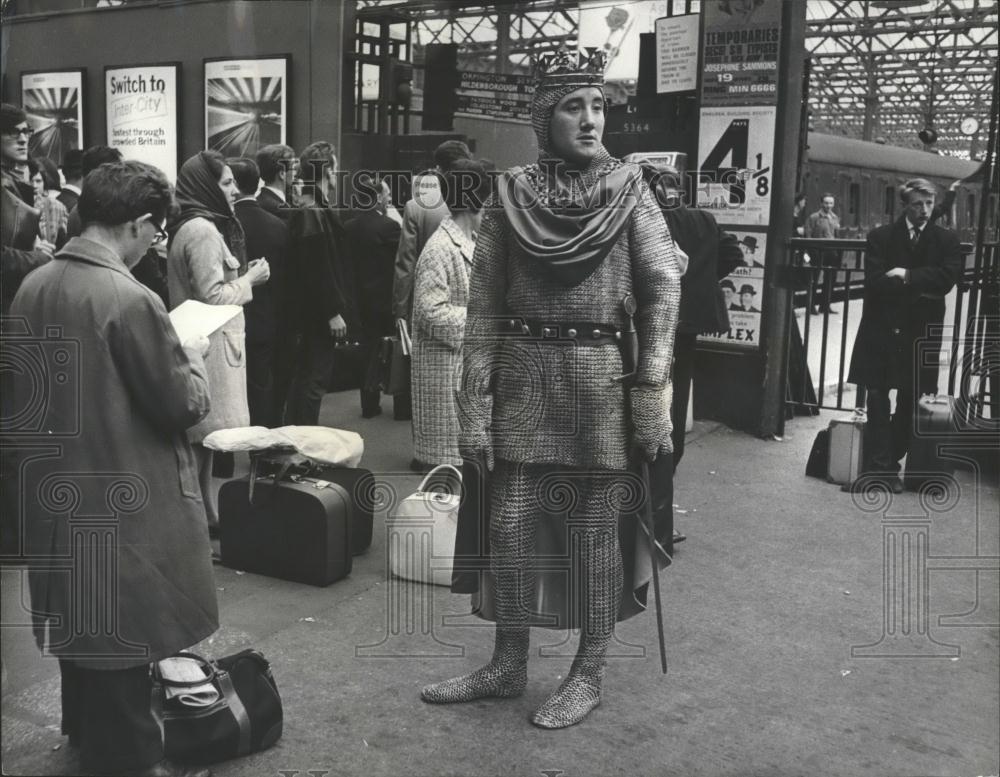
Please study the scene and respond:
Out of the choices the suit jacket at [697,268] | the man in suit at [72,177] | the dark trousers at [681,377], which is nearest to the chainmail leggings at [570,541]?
the dark trousers at [681,377]

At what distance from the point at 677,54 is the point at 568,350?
5.79m

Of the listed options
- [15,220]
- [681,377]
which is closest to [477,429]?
[15,220]

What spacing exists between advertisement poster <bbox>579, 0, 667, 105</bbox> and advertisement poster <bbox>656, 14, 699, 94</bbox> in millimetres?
2914

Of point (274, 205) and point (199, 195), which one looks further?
point (274, 205)

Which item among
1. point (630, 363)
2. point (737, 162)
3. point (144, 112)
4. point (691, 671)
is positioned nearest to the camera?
point (630, 363)

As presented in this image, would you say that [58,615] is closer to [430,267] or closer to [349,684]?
[349,684]

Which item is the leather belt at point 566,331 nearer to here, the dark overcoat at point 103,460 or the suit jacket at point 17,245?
the dark overcoat at point 103,460

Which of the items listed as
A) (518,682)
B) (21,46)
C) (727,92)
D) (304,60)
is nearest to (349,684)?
(518,682)

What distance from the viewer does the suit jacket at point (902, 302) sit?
689 cm

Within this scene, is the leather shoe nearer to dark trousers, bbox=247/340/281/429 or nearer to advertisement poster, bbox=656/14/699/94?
dark trousers, bbox=247/340/281/429

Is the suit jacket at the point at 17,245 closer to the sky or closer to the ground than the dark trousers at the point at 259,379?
closer to the sky

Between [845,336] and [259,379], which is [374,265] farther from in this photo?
[845,336]

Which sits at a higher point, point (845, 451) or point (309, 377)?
point (309, 377)

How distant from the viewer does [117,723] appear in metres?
3.03
